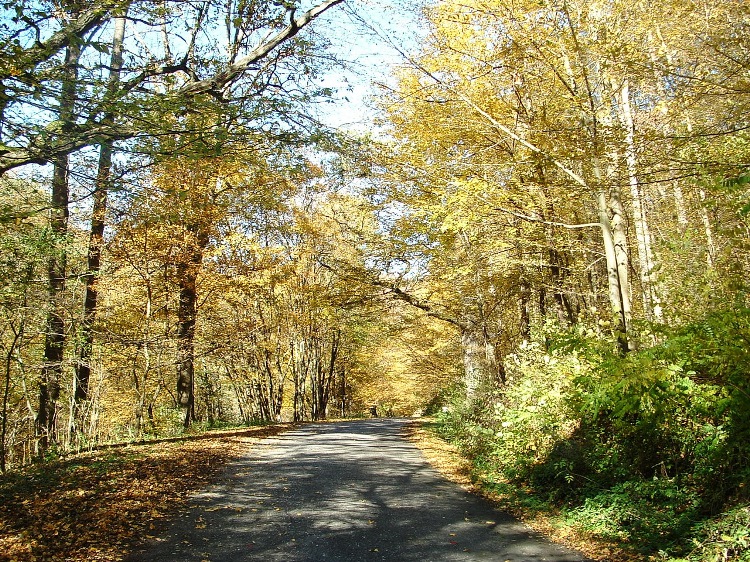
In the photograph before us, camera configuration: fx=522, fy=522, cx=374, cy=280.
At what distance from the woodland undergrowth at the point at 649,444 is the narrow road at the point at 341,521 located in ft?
2.49

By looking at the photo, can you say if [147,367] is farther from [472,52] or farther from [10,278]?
[472,52]

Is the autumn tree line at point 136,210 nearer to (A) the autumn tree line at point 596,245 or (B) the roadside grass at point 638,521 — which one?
(A) the autumn tree line at point 596,245

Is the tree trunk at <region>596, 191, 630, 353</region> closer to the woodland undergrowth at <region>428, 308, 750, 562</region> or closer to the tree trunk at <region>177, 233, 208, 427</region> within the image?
the woodland undergrowth at <region>428, 308, 750, 562</region>

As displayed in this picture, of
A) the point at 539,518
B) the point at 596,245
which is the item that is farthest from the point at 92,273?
the point at 596,245

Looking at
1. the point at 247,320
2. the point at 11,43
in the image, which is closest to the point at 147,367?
the point at 247,320

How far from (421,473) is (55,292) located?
728 centimetres

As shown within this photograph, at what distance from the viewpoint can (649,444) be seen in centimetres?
601

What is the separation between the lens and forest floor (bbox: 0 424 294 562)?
526cm

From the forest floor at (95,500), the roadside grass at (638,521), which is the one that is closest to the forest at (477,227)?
the roadside grass at (638,521)

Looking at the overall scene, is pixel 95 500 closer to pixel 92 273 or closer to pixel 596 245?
pixel 92 273

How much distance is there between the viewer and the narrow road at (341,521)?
5.33 metres

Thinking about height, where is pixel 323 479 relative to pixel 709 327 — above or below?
below

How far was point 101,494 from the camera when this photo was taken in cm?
696

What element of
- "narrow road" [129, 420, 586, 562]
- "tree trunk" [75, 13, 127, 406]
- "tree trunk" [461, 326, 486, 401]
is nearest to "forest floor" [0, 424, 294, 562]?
"narrow road" [129, 420, 586, 562]
